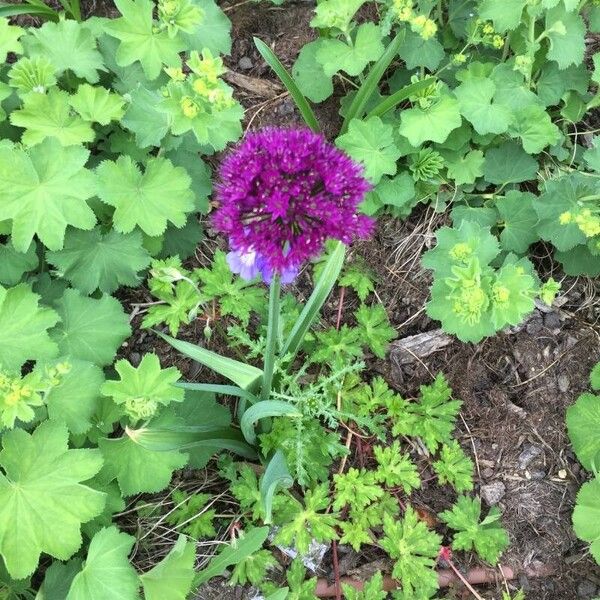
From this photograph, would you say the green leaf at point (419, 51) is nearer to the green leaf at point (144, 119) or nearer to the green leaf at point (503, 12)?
the green leaf at point (503, 12)

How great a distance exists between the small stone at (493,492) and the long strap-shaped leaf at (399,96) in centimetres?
140

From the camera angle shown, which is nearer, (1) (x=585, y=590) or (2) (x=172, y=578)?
(2) (x=172, y=578)

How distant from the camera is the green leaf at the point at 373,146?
7.73ft

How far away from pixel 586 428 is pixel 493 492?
0.40m

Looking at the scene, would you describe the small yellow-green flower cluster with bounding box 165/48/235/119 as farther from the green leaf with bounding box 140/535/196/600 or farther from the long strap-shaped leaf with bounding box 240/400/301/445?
the green leaf with bounding box 140/535/196/600

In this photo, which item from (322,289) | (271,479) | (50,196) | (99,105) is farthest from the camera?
(99,105)

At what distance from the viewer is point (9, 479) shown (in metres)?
1.83

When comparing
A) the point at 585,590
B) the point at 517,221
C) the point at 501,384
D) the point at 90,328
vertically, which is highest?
the point at 517,221

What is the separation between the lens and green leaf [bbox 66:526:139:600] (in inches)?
71.1

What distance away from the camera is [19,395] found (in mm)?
1735

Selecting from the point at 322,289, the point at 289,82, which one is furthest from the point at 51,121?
the point at 322,289

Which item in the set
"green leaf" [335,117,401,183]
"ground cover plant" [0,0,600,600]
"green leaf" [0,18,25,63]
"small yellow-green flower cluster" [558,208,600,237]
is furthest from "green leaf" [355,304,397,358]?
"green leaf" [0,18,25,63]

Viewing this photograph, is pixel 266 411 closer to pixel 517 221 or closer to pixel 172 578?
pixel 172 578

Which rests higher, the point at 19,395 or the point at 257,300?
the point at 19,395
